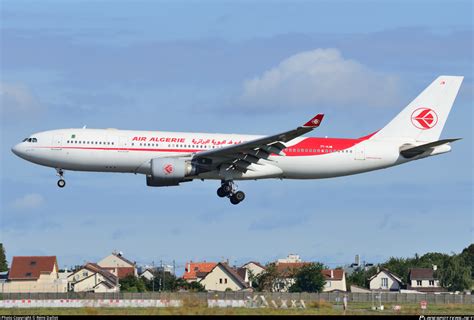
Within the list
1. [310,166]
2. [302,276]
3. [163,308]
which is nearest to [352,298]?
[310,166]

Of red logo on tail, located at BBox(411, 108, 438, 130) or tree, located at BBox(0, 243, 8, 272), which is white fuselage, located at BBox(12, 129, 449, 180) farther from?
tree, located at BBox(0, 243, 8, 272)

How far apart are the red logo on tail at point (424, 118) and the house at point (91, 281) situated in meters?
27.3

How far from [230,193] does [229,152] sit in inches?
163

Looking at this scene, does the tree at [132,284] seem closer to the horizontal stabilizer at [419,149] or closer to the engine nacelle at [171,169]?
the engine nacelle at [171,169]

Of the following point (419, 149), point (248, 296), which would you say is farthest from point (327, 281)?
point (248, 296)

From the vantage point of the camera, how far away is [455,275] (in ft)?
319

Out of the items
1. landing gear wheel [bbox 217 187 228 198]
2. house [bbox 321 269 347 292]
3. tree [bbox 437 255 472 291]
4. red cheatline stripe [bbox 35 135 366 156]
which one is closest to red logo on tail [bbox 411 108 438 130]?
red cheatline stripe [bbox 35 135 366 156]

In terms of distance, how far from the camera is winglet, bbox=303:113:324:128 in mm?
58531

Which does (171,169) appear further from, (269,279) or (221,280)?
(269,279)

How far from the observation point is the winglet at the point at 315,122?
2304 inches

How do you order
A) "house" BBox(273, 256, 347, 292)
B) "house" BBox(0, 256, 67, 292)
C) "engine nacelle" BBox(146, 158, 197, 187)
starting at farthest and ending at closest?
1. "house" BBox(273, 256, 347, 292)
2. "house" BBox(0, 256, 67, 292)
3. "engine nacelle" BBox(146, 158, 197, 187)

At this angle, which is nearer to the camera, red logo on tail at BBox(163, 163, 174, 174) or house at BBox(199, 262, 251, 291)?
red logo on tail at BBox(163, 163, 174, 174)

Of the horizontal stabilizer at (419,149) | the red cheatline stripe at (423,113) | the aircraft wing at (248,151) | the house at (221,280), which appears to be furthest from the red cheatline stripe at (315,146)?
the house at (221,280)

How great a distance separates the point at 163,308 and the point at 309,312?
6.42 metres
